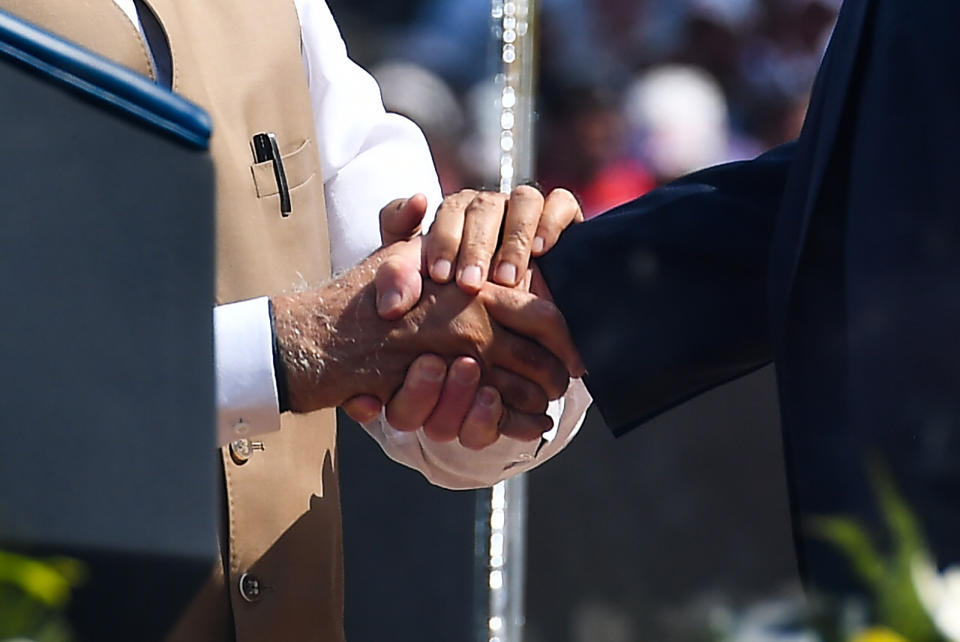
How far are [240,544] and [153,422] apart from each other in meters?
0.89

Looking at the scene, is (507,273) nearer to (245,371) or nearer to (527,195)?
(527,195)

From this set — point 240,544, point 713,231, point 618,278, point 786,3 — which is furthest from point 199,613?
point 786,3

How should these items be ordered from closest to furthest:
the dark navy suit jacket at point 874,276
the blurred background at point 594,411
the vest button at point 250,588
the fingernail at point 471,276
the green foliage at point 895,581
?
1. the green foliage at point 895,581
2. the dark navy suit jacket at point 874,276
3. the vest button at point 250,588
4. the fingernail at point 471,276
5. the blurred background at point 594,411

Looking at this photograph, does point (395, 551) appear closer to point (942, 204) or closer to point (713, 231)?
point (713, 231)

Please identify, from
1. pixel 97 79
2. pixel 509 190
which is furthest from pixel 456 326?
pixel 97 79

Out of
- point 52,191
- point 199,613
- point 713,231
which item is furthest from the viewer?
point 713,231

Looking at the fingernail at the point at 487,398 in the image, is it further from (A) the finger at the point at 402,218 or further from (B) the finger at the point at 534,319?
(A) the finger at the point at 402,218

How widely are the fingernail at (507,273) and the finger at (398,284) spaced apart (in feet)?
0.34

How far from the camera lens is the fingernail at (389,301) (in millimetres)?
1696

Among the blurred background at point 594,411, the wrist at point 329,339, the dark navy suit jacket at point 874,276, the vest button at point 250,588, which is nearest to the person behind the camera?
the dark navy suit jacket at point 874,276

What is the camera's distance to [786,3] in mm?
2438

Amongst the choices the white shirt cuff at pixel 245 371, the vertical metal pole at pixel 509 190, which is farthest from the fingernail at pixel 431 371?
the vertical metal pole at pixel 509 190

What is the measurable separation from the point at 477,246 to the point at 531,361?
16cm

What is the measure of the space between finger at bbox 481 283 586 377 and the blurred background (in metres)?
0.65
